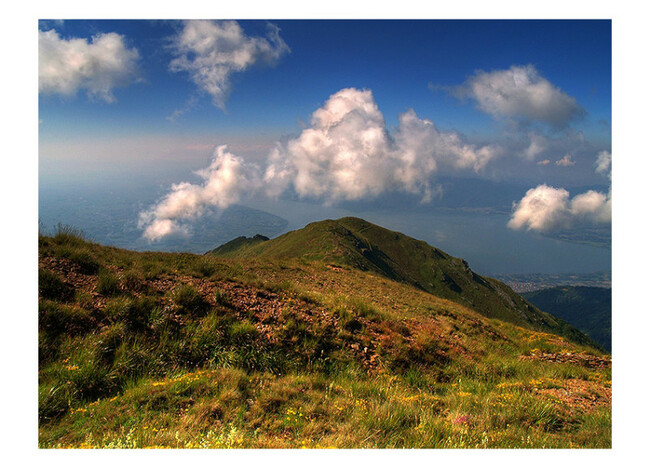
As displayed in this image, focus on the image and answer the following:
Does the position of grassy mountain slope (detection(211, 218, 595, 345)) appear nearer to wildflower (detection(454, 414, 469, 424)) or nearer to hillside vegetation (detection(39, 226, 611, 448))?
hillside vegetation (detection(39, 226, 611, 448))

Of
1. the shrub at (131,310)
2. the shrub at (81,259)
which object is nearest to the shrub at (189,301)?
the shrub at (131,310)

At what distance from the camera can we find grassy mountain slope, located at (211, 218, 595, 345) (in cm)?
8319

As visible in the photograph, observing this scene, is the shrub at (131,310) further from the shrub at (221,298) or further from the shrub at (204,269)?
the shrub at (204,269)

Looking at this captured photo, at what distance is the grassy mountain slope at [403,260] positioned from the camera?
83188 millimetres

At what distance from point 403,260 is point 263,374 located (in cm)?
13641

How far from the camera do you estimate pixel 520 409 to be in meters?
4.16

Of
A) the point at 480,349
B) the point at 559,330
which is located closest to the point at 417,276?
the point at 559,330

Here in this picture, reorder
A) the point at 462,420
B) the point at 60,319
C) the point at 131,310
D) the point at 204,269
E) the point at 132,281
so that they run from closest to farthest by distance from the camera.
Answer: the point at 462,420
the point at 60,319
the point at 131,310
the point at 132,281
the point at 204,269

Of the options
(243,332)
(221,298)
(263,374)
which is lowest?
(263,374)

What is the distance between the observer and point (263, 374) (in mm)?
4672

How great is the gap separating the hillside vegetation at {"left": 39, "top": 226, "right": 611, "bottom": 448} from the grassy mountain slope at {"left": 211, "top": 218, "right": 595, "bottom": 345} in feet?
199

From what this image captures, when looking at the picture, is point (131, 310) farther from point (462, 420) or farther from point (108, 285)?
point (462, 420)

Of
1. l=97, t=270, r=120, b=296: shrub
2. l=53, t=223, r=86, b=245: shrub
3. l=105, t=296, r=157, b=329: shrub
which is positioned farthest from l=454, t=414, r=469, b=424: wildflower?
l=53, t=223, r=86, b=245: shrub

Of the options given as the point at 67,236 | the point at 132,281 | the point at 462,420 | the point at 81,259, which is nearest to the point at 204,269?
the point at 132,281
